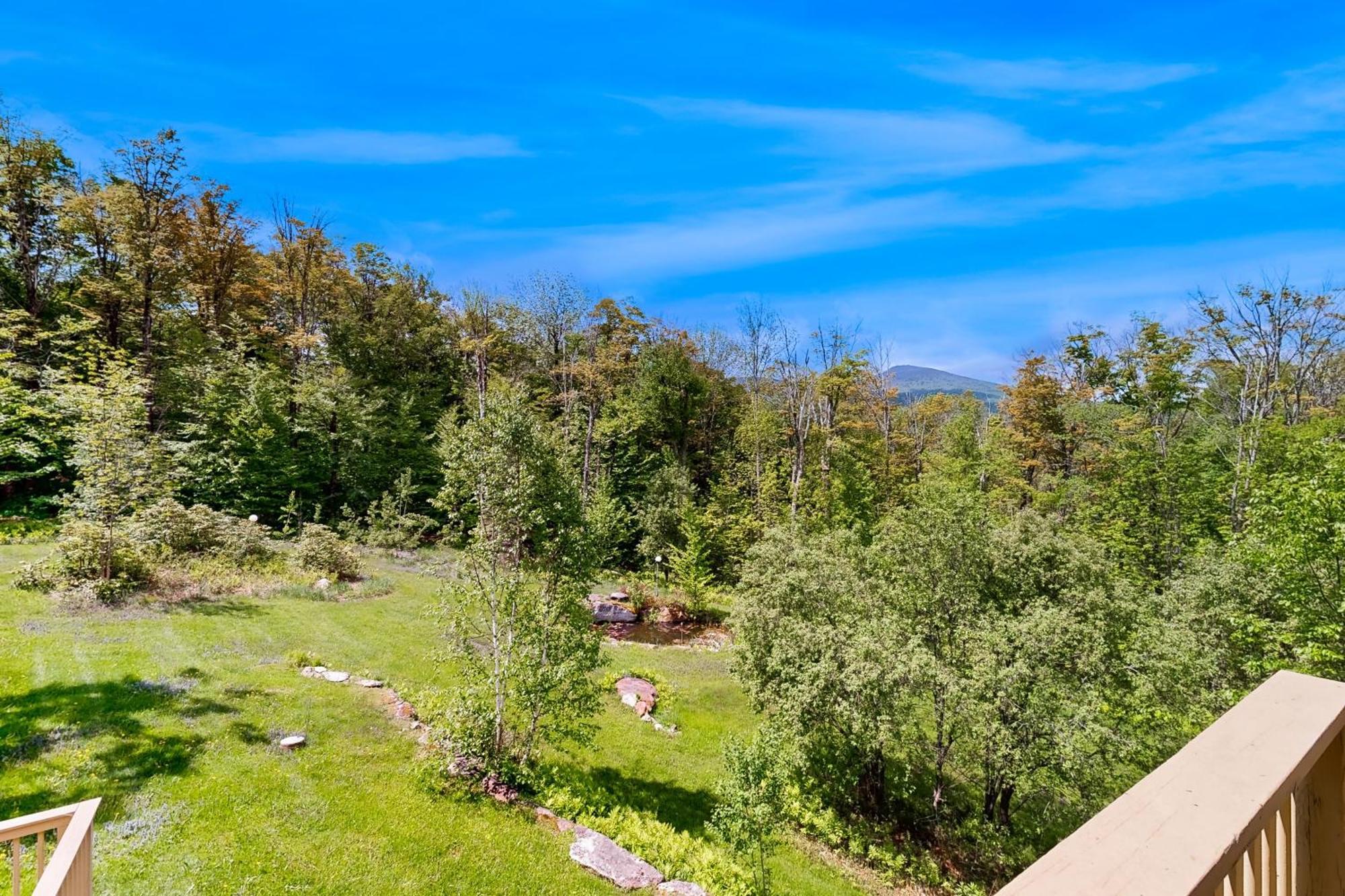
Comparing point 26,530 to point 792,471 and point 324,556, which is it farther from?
point 792,471

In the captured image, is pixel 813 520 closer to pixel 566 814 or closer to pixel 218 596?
pixel 566 814

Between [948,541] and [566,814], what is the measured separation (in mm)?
9344

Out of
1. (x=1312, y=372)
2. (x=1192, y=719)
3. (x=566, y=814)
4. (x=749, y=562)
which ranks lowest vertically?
(x=566, y=814)

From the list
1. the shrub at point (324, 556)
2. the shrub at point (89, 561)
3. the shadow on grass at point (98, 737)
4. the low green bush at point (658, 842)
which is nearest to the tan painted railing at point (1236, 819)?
the low green bush at point (658, 842)

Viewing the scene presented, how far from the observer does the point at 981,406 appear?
37.5 meters

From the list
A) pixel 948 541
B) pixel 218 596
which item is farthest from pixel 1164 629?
pixel 218 596

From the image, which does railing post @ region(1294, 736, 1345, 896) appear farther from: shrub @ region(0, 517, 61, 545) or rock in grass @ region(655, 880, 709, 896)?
shrub @ region(0, 517, 61, 545)

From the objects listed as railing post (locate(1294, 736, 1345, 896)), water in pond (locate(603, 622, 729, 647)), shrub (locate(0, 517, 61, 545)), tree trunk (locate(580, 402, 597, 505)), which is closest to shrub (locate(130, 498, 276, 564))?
shrub (locate(0, 517, 61, 545))

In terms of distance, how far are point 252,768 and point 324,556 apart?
10795mm

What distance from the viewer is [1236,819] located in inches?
43.0

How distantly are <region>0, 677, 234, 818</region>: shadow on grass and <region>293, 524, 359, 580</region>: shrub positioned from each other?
26.7 ft

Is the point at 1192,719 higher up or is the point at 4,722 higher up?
the point at 4,722

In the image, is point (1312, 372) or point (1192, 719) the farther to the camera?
point (1312, 372)

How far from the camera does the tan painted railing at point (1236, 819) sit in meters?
0.94
